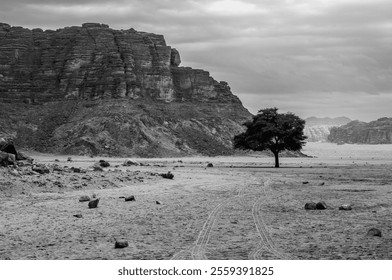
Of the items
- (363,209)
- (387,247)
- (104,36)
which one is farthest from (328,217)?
(104,36)

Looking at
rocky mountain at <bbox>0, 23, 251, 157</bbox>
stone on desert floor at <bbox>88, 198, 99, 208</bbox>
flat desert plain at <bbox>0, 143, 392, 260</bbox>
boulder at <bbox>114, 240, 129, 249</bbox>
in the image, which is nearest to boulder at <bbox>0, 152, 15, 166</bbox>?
flat desert plain at <bbox>0, 143, 392, 260</bbox>

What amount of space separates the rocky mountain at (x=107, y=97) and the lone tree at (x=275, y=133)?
59.1m

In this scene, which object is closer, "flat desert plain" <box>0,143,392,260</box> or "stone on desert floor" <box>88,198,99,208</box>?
"flat desert plain" <box>0,143,392,260</box>

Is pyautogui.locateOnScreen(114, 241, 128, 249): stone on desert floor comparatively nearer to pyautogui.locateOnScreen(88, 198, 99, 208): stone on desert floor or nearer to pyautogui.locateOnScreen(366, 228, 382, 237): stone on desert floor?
pyautogui.locateOnScreen(366, 228, 382, 237): stone on desert floor

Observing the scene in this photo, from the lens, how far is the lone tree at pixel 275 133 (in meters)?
70.4

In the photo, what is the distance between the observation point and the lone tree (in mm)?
70438

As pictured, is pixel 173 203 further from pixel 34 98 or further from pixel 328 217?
pixel 34 98

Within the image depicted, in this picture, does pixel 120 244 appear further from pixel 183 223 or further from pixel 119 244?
pixel 183 223

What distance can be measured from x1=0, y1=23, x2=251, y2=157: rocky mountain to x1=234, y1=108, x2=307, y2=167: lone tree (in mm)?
59125

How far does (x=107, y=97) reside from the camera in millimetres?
165250

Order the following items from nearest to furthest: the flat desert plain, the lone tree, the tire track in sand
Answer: the tire track in sand
the flat desert plain
the lone tree

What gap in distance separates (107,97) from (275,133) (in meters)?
102

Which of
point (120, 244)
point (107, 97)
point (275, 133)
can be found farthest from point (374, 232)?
point (107, 97)

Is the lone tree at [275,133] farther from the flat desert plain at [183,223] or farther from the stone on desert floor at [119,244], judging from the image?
the stone on desert floor at [119,244]
